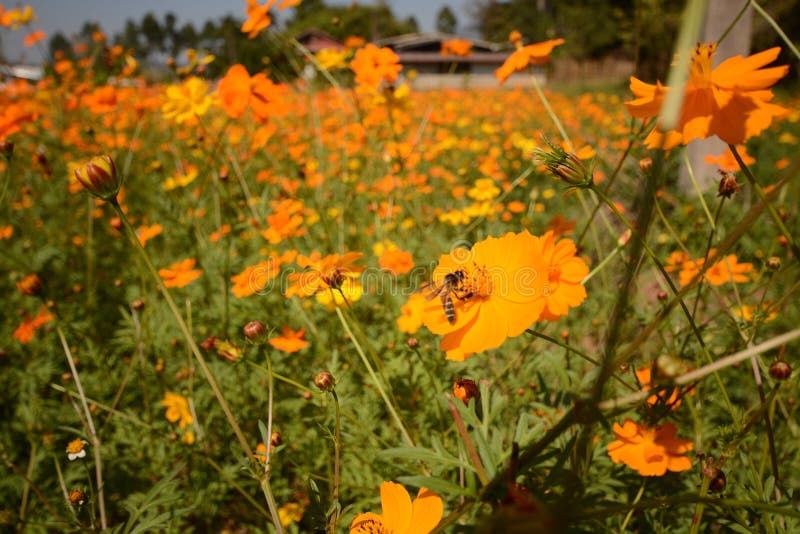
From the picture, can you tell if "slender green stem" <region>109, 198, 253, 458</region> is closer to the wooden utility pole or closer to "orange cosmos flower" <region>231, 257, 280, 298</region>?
"orange cosmos flower" <region>231, 257, 280, 298</region>

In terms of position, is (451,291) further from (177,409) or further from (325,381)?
(177,409)

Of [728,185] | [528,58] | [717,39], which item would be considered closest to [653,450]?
[728,185]

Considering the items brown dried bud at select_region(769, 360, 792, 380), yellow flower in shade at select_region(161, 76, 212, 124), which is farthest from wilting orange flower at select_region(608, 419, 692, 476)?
yellow flower in shade at select_region(161, 76, 212, 124)

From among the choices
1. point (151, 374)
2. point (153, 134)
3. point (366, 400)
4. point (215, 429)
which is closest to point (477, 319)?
point (366, 400)

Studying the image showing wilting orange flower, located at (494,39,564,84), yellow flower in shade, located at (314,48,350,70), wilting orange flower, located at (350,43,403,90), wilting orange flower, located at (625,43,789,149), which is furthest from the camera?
yellow flower in shade, located at (314,48,350,70)

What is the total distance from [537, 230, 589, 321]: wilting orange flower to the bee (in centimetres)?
11

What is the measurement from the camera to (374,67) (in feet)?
4.50

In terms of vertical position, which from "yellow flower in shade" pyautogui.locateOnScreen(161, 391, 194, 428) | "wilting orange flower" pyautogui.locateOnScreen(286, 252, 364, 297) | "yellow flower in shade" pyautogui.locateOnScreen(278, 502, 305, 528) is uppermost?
"wilting orange flower" pyautogui.locateOnScreen(286, 252, 364, 297)

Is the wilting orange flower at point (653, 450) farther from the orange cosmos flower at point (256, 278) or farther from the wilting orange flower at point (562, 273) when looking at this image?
the orange cosmos flower at point (256, 278)

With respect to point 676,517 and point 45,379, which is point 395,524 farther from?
point 45,379

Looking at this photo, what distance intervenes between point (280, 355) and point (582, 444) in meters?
1.13

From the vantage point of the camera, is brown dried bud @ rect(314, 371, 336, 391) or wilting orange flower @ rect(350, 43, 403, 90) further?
wilting orange flower @ rect(350, 43, 403, 90)

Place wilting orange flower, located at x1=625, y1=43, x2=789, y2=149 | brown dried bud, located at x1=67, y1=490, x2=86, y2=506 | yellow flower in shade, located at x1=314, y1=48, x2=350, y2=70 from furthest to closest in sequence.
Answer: yellow flower in shade, located at x1=314, y1=48, x2=350, y2=70 < brown dried bud, located at x1=67, y1=490, x2=86, y2=506 < wilting orange flower, located at x1=625, y1=43, x2=789, y2=149

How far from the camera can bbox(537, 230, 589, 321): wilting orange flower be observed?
60cm
